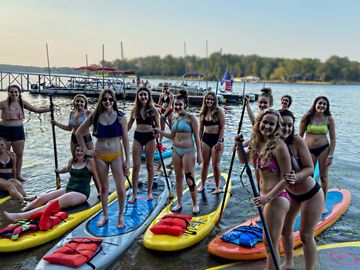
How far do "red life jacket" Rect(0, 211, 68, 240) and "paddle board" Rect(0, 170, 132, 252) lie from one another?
72 mm

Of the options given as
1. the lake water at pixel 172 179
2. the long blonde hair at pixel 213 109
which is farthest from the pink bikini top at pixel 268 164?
the long blonde hair at pixel 213 109

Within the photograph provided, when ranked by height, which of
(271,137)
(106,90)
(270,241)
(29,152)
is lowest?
(29,152)

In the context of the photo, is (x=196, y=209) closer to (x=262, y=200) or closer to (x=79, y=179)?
(x=79, y=179)

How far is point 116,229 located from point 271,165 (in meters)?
A: 3.18

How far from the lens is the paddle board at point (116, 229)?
4.73 meters

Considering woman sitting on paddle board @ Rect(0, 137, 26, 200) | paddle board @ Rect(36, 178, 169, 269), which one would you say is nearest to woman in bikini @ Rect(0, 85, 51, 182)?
woman sitting on paddle board @ Rect(0, 137, 26, 200)

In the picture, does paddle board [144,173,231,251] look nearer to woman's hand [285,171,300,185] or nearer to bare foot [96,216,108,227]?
bare foot [96,216,108,227]

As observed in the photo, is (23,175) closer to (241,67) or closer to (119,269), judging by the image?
(119,269)

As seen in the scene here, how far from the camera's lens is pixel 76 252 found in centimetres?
457

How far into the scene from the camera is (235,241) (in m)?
5.17

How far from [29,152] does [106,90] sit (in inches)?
366

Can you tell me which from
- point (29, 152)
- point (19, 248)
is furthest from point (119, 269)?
point (29, 152)

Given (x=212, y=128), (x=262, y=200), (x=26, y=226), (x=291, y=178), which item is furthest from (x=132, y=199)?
(x=291, y=178)

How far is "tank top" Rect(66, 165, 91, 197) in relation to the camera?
21.4 feet
